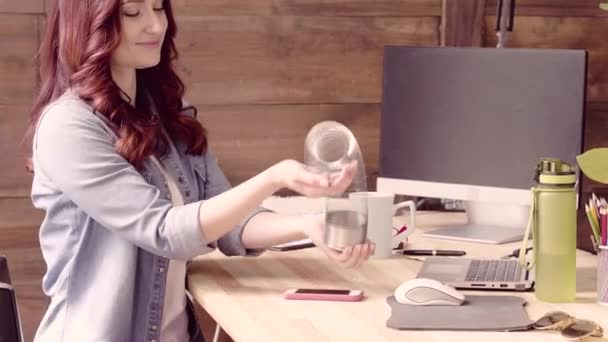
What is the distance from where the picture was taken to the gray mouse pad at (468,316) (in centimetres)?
152

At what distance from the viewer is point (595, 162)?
1.50m

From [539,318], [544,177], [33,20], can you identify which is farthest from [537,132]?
[33,20]

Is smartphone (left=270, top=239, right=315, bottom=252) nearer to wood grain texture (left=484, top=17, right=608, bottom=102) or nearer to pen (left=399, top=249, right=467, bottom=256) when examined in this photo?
pen (left=399, top=249, right=467, bottom=256)

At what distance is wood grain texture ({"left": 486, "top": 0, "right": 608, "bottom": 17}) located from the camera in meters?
3.05

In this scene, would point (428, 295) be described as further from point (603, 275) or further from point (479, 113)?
point (479, 113)

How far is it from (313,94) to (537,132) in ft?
2.87

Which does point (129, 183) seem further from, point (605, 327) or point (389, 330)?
point (605, 327)

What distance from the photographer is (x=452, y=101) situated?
2334mm

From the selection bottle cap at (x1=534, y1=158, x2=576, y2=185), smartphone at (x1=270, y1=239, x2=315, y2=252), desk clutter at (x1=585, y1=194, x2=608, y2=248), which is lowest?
smartphone at (x1=270, y1=239, x2=315, y2=252)

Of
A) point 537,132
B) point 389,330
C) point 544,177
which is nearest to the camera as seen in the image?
point 389,330

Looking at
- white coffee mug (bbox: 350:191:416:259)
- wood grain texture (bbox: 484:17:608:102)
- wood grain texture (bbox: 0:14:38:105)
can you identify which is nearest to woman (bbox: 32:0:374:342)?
white coffee mug (bbox: 350:191:416:259)

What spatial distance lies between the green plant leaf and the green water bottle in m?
0.18

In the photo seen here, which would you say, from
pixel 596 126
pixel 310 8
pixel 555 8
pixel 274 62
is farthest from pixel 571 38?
pixel 274 62

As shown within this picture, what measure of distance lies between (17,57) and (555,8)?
1.57 metres
